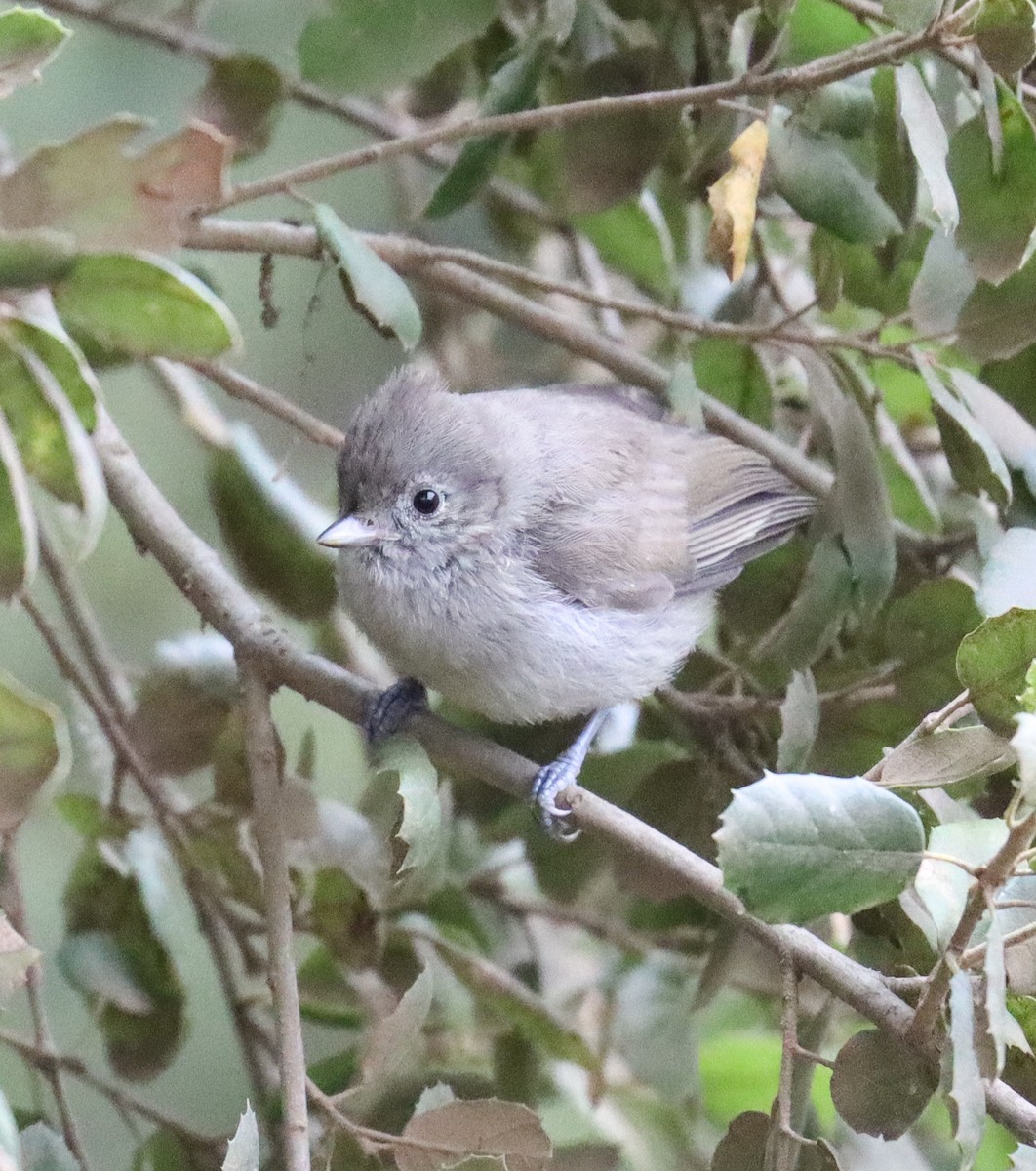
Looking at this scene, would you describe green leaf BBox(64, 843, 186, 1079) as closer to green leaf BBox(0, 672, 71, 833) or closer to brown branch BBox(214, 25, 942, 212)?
green leaf BBox(0, 672, 71, 833)

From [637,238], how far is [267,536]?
67cm

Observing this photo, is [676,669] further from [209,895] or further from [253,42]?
[253,42]

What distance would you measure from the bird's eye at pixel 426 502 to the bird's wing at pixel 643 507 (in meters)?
0.13

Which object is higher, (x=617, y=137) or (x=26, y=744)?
(x=617, y=137)

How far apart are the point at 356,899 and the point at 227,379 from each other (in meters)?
0.63

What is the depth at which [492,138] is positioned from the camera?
5.15 ft

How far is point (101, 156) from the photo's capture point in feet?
3.12

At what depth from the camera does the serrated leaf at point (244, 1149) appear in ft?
3.35

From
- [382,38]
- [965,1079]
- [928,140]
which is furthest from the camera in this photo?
[382,38]

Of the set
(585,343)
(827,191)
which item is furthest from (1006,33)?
(585,343)

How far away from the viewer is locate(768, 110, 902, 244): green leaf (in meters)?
1.44

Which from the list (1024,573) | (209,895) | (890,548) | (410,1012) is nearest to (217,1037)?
(209,895)

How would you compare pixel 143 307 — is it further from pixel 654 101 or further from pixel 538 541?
pixel 538 541

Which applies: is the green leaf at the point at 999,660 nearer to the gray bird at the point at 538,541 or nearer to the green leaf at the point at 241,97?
the gray bird at the point at 538,541
